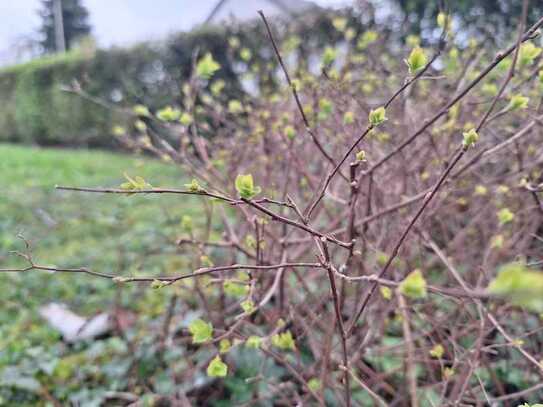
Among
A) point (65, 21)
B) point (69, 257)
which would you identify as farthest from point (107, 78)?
point (65, 21)

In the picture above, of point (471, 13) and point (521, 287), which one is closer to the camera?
point (521, 287)

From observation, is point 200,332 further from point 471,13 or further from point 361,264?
point 471,13

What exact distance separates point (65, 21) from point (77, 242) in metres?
29.8

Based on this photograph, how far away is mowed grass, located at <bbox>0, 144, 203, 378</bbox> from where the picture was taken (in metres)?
2.38

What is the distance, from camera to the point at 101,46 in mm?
9641

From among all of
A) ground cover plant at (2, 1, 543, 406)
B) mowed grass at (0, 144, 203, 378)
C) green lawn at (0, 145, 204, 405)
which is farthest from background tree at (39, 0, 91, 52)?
ground cover plant at (2, 1, 543, 406)

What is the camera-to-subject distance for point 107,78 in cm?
948

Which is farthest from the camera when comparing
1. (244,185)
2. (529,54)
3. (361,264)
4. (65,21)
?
(65,21)

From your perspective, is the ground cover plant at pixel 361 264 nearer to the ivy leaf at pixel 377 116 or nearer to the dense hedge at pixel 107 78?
the ivy leaf at pixel 377 116

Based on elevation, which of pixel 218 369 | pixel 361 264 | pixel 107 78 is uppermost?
pixel 107 78

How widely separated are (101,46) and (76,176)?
4435 mm

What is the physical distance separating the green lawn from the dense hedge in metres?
1.69

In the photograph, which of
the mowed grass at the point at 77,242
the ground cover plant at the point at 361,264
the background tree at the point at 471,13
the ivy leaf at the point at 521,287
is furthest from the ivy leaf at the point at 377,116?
Answer: the background tree at the point at 471,13

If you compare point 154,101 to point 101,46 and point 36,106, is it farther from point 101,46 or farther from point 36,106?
point 36,106
